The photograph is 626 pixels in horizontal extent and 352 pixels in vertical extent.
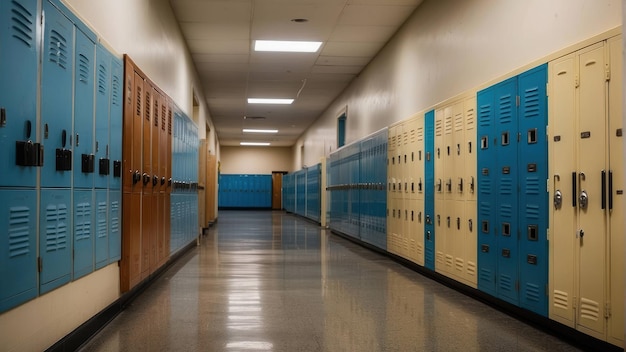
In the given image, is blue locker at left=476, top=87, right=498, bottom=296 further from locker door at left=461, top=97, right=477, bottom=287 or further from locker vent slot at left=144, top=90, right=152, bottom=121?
locker vent slot at left=144, top=90, right=152, bottom=121

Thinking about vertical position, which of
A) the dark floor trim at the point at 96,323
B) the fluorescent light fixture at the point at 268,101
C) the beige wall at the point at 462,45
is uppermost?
the fluorescent light fixture at the point at 268,101

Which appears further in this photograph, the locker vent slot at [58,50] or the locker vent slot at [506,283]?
the locker vent slot at [506,283]

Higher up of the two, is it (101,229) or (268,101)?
(268,101)

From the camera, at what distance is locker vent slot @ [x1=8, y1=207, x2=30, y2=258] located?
262cm

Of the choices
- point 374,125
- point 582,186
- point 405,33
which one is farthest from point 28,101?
point 374,125

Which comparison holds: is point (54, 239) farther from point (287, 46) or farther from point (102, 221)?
point (287, 46)

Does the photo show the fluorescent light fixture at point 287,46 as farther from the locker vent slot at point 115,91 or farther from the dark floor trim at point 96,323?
the locker vent slot at point 115,91

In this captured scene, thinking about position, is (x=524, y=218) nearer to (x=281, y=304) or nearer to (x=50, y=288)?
(x=281, y=304)

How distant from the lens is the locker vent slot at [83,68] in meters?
3.59

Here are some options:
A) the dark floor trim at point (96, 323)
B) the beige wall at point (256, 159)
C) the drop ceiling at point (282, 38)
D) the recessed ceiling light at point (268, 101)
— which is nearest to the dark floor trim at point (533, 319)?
the dark floor trim at point (96, 323)

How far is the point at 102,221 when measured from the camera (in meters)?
4.18

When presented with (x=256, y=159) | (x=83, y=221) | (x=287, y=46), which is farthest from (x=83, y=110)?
(x=256, y=159)

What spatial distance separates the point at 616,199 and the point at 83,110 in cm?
336

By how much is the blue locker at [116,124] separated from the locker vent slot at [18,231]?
61.9 inches
